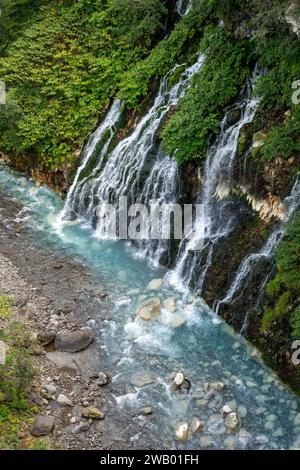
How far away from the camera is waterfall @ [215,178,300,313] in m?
10.7

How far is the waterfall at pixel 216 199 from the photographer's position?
12.3m

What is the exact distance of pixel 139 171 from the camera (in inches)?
577

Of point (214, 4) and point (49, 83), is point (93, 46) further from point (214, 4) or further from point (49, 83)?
point (214, 4)

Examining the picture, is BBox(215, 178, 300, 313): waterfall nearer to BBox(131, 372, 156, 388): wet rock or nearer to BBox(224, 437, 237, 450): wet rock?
BBox(131, 372, 156, 388): wet rock

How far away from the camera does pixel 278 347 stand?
1010 cm

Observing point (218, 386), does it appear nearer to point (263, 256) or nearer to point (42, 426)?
point (263, 256)

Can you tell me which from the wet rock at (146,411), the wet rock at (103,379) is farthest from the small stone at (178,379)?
the wet rock at (103,379)

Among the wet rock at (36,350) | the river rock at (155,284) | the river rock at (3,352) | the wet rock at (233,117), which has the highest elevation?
the wet rock at (233,117)

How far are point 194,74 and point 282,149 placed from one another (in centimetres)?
481

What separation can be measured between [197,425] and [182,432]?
1.05ft

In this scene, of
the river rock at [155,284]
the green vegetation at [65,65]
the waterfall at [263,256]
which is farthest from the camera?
the green vegetation at [65,65]

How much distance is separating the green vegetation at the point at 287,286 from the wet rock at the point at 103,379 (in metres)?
3.45

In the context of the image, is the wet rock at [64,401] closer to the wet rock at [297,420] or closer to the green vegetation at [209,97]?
the wet rock at [297,420]
